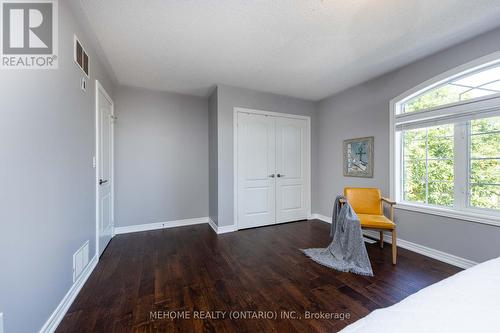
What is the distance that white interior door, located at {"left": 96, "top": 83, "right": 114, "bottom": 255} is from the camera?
2.32 metres

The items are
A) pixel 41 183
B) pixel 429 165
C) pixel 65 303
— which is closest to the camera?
pixel 41 183

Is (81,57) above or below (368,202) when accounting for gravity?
above

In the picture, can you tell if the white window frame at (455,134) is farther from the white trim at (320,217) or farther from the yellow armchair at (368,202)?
the white trim at (320,217)

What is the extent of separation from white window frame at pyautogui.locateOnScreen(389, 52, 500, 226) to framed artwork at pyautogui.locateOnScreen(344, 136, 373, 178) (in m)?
0.32

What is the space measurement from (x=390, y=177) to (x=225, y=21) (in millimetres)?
2844

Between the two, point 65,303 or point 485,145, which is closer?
point 65,303

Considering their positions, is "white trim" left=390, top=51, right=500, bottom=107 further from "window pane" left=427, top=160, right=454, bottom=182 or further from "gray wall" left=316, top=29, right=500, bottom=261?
"window pane" left=427, top=160, right=454, bottom=182

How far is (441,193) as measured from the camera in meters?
2.40

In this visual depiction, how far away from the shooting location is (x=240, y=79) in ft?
10.0

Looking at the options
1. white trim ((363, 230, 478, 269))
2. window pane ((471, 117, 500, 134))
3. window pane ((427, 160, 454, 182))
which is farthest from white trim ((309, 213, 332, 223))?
window pane ((471, 117, 500, 134))

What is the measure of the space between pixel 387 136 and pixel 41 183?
3.70 metres

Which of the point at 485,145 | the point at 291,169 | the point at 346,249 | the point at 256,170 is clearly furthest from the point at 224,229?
the point at 485,145

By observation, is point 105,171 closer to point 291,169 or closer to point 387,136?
point 291,169

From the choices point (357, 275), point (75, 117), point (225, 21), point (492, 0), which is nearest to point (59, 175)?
point (75, 117)
